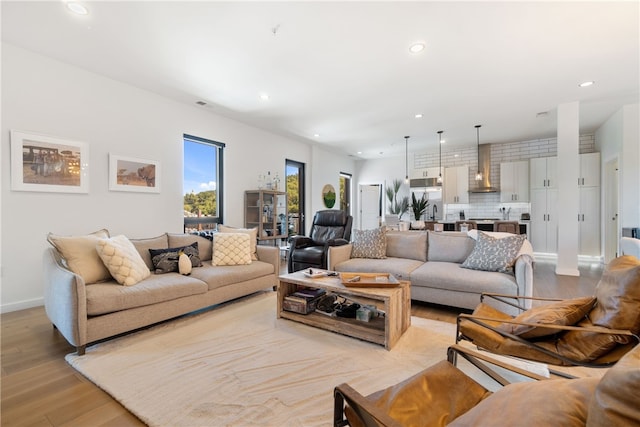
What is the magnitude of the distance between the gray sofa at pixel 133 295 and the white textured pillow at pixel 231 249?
116mm

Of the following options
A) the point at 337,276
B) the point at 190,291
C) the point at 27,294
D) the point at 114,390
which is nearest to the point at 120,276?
the point at 190,291

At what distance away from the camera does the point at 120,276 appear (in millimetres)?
2494

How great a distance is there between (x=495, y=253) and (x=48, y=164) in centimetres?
493

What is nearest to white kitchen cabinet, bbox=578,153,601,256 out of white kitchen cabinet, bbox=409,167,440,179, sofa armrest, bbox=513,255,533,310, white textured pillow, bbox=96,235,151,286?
white kitchen cabinet, bbox=409,167,440,179

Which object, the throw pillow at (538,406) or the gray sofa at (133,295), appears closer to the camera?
the throw pillow at (538,406)

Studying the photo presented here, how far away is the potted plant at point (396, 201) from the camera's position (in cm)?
843

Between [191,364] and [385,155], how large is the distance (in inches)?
308

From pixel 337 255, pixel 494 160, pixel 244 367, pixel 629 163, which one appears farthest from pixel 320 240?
pixel 494 160

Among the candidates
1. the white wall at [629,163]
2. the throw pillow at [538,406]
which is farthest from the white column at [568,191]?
the throw pillow at [538,406]

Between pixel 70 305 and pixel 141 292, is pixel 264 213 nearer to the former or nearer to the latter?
pixel 141 292

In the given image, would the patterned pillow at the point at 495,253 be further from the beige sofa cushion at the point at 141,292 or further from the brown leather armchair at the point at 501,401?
the beige sofa cushion at the point at 141,292

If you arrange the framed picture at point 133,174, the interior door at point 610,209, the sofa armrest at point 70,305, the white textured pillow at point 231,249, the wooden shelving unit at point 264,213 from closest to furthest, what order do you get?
the sofa armrest at point 70,305 < the white textured pillow at point 231,249 < the framed picture at point 133,174 < the wooden shelving unit at point 264,213 < the interior door at point 610,209

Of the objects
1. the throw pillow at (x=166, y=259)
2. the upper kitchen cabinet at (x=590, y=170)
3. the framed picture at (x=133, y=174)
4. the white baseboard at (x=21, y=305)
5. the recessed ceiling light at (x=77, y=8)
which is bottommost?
the white baseboard at (x=21, y=305)

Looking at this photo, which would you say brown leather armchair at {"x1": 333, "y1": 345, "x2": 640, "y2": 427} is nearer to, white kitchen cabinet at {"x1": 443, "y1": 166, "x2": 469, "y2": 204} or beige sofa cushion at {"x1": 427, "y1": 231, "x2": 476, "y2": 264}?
beige sofa cushion at {"x1": 427, "y1": 231, "x2": 476, "y2": 264}
